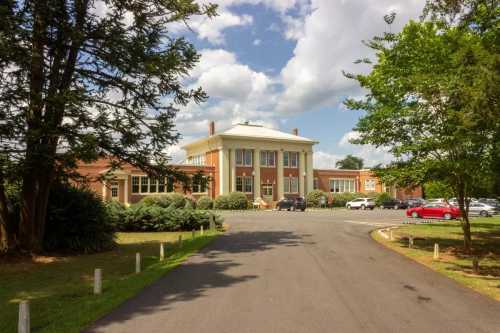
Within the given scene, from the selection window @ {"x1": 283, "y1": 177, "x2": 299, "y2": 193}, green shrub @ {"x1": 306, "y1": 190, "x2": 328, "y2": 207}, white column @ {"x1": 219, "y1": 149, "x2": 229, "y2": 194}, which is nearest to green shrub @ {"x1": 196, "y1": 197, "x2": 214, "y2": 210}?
white column @ {"x1": 219, "y1": 149, "x2": 229, "y2": 194}

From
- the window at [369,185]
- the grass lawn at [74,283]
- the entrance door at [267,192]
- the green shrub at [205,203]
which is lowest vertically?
the grass lawn at [74,283]

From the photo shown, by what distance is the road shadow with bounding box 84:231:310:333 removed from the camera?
740 centimetres

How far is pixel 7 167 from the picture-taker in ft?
41.2

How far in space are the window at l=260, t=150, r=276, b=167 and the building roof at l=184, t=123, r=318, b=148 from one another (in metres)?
2.19

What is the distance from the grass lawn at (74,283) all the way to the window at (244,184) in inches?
1529

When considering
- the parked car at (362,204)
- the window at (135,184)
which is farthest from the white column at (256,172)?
the window at (135,184)

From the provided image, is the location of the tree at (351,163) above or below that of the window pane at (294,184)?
above

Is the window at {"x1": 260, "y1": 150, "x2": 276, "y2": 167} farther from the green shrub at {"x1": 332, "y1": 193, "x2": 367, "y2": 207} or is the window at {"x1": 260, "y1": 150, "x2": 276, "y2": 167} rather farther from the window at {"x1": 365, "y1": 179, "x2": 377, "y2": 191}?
the window at {"x1": 365, "y1": 179, "x2": 377, "y2": 191}

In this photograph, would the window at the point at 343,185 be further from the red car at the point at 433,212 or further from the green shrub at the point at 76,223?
the green shrub at the point at 76,223

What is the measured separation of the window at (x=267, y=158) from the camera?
5939 centimetres

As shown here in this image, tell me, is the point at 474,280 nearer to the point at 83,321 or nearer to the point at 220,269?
the point at 220,269

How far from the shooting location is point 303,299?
8188 mm

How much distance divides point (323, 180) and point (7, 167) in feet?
185

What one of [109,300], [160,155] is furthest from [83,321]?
[160,155]
